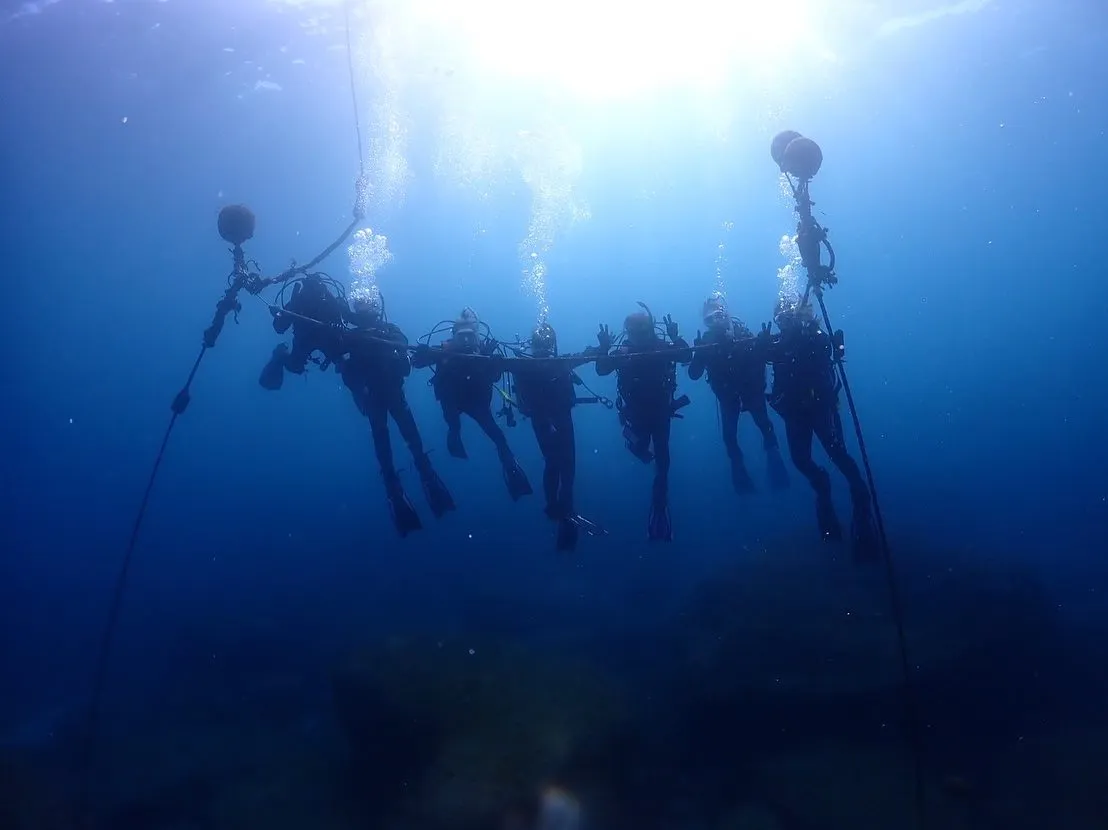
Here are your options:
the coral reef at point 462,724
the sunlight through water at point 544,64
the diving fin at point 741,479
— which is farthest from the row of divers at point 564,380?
the sunlight through water at point 544,64

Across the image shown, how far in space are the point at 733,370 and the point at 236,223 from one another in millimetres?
7726

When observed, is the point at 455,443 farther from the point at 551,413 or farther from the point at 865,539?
the point at 865,539

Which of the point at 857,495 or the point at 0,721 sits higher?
the point at 857,495

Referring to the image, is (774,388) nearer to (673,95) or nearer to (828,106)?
(673,95)

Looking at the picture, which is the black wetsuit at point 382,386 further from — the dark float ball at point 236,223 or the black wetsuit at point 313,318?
the dark float ball at point 236,223

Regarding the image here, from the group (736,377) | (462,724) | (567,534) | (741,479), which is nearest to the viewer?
(462,724)

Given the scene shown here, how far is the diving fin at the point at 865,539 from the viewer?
9.30 meters

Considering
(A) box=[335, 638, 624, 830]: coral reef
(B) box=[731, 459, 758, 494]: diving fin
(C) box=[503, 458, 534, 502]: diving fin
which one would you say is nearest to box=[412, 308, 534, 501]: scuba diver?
(C) box=[503, 458, 534, 502]: diving fin

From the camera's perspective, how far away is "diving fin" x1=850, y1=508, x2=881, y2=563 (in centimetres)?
930

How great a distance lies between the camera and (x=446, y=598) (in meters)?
17.6

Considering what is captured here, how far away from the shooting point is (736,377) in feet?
35.8

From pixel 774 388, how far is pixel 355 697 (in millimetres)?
7883

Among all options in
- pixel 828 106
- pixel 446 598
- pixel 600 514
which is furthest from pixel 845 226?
pixel 446 598

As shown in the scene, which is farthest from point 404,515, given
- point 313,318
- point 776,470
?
point 776,470
